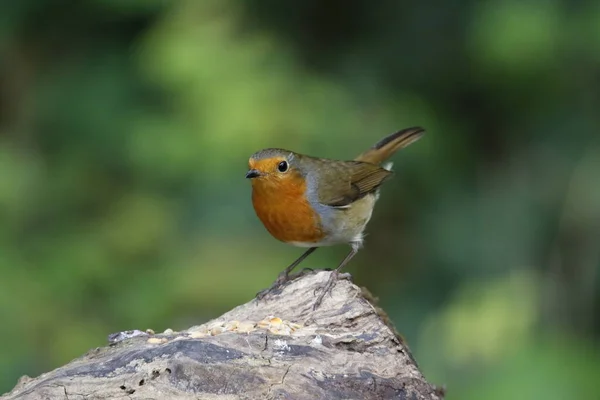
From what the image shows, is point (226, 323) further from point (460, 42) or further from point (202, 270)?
point (460, 42)

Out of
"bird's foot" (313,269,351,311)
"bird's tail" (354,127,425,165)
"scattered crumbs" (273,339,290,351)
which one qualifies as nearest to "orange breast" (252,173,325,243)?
"bird's foot" (313,269,351,311)

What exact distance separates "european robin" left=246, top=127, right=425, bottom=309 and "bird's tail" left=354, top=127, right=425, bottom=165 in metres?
0.39

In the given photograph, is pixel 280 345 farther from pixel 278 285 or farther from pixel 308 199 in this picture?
pixel 308 199

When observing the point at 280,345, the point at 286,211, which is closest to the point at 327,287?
the point at 280,345

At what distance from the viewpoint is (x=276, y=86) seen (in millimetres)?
4902

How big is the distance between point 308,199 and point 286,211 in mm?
164

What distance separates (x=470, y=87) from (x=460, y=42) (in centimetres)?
26

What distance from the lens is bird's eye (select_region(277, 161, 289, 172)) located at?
152 inches

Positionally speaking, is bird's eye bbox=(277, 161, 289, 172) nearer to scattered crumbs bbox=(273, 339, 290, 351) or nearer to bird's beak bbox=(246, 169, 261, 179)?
bird's beak bbox=(246, 169, 261, 179)

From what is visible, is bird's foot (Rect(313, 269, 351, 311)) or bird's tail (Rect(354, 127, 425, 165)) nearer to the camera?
bird's foot (Rect(313, 269, 351, 311))

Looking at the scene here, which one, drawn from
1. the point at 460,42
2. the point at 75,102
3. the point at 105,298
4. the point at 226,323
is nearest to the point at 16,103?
the point at 75,102

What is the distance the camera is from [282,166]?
3.87m

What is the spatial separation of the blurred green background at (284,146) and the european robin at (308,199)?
74 cm

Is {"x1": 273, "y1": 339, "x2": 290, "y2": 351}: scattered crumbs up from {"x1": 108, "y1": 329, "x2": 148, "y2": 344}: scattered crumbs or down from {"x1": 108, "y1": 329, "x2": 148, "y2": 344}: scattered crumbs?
down
